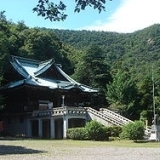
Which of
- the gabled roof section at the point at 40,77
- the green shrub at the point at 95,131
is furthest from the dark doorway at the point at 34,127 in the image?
the green shrub at the point at 95,131

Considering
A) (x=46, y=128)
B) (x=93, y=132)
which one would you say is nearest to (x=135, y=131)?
(x=93, y=132)

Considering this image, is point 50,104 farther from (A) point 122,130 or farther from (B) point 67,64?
(B) point 67,64

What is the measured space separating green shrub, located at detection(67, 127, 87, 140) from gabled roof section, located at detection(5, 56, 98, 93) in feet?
31.0

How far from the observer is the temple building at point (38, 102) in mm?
41906

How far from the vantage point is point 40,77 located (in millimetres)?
48625

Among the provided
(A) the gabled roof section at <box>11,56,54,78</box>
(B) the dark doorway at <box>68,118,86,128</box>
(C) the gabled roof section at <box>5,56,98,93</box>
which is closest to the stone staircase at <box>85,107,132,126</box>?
(B) the dark doorway at <box>68,118,86,128</box>

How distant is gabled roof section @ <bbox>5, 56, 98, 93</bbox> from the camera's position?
149ft

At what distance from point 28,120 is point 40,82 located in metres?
5.13

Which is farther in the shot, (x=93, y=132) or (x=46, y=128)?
(x=46, y=128)

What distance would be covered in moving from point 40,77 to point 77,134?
1534 centimetres

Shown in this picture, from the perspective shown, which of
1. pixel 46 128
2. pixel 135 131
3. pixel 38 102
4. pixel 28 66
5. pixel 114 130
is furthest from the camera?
pixel 28 66

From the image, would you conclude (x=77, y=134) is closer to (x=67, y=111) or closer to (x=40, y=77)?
(x=67, y=111)

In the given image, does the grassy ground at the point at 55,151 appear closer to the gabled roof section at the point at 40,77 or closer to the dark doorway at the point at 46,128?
the dark doorway at the point at 46,128

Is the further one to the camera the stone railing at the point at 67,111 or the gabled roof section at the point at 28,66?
the gabled roof section at the point at 28,66
